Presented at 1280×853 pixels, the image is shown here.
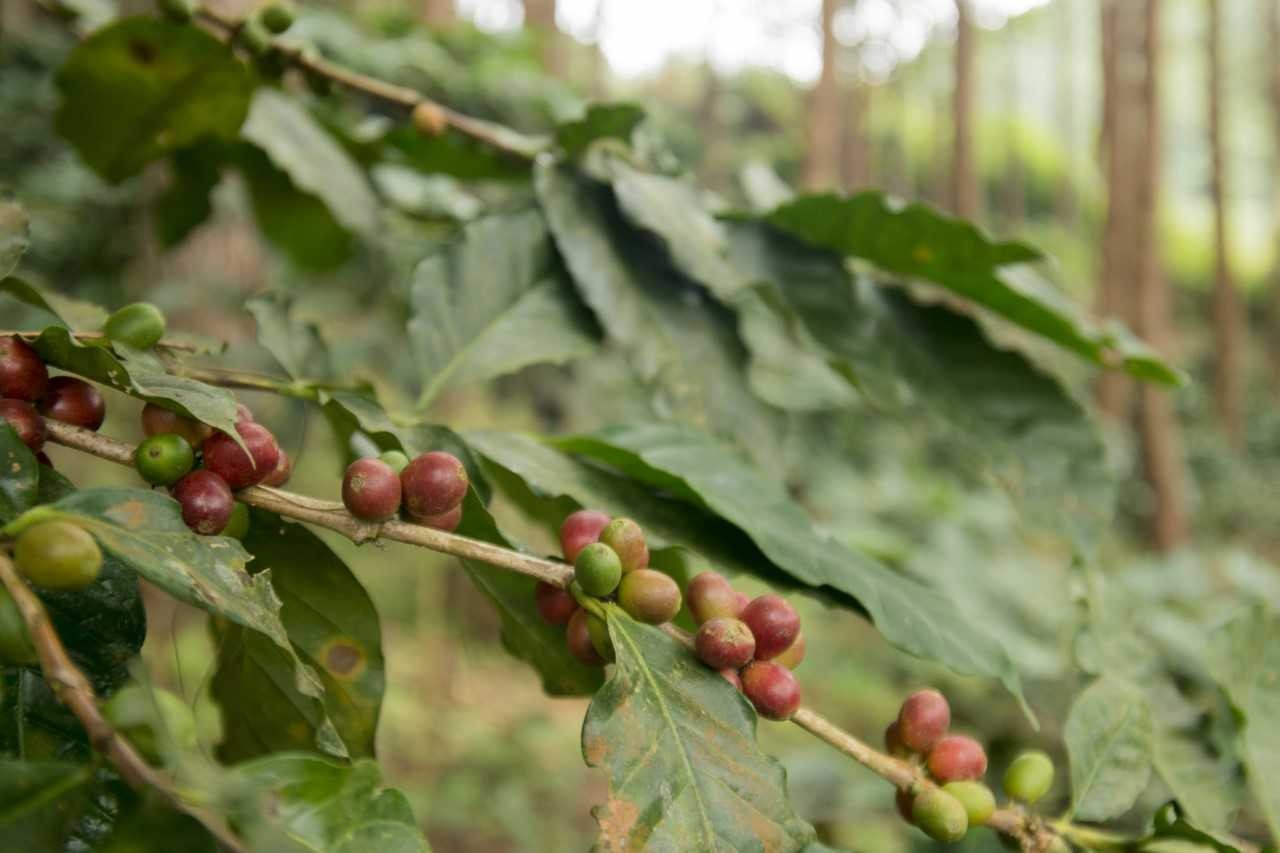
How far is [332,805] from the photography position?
1.25 ft

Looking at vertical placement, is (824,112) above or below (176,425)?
above

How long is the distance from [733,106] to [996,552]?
10537 millimetres

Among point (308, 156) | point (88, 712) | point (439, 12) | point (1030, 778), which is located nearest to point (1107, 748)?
point (1030, 778)

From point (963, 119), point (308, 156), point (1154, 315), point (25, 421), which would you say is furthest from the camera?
point (963, 119)

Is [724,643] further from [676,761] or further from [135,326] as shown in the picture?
[135,326]

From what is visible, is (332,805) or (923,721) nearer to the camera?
(332,805)

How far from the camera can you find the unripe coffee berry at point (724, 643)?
47 centimetres

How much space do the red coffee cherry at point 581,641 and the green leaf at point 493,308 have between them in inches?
9.7

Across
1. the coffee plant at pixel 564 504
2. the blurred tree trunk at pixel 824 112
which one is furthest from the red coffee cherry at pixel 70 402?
the blurred tree trunk at pixel 824 112

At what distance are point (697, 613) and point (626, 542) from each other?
63 mm

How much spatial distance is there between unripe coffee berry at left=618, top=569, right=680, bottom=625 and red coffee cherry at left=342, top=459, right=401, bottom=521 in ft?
0.39

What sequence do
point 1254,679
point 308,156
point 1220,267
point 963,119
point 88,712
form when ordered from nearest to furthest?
point 88,712
point 1254,679
point 308,156
point 963,119
point 1220,267

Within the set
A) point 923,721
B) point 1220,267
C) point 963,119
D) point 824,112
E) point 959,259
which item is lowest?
point 1220,267

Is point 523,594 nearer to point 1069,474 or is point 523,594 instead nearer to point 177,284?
point 1069,474
